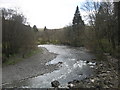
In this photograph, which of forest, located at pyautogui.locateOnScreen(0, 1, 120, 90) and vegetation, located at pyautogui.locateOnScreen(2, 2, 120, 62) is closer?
forest, located at pyautogui.locateOnScreen(0, 1, 120, 90)

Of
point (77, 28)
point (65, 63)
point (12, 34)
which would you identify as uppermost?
point (77, 28)

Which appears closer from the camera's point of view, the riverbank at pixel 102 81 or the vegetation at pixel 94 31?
the riverbank at pixel 102 81

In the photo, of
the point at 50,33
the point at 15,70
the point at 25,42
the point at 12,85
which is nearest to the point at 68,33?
the point at 50,33

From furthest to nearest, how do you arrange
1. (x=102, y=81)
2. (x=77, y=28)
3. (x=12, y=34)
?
(x=77, y=28), (x=12, y=34), (x=102, y=81)

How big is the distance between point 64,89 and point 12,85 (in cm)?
447

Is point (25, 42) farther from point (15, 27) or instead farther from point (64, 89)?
point (64, 89)

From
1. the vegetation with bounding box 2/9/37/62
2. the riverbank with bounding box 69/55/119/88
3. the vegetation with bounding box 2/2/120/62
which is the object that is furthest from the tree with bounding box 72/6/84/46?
the riverbank with bounding box 69/55/119/88

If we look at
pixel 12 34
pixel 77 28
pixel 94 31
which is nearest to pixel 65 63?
pixel 94 31

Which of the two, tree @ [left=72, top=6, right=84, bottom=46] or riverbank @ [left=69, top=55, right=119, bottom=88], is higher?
tree @ [left=72, top=6, right=84, bottom=46]

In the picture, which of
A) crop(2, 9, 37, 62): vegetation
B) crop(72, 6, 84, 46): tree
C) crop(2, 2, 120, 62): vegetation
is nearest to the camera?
crop(2, 2, 120, 62): vegetation

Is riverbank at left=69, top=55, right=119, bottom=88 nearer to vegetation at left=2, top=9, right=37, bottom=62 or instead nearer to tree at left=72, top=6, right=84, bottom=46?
vegetation at left=2, top=9, right=37, bottom=62

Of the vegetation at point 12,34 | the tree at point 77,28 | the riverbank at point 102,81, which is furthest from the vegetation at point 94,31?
the tree at point 77,28

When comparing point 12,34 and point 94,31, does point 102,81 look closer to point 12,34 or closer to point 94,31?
point 94,31

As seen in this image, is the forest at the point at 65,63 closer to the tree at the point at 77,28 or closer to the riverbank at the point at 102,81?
the riverbank at the point at 102,81
